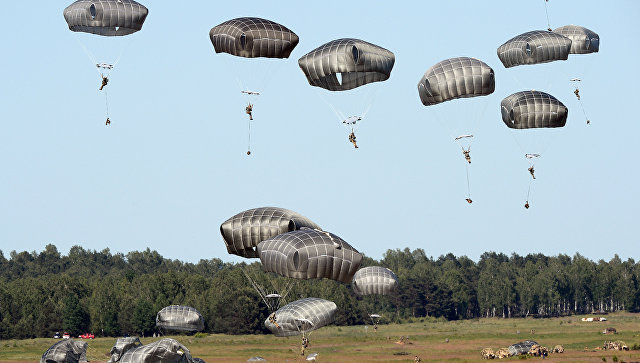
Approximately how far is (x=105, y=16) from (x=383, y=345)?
2359 inches

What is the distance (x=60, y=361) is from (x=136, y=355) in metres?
20.1

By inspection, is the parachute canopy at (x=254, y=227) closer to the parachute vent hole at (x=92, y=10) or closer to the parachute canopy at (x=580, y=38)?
the parachute vent hole at (x=92, y=10)

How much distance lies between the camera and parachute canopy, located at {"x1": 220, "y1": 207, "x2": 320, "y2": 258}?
65.0m

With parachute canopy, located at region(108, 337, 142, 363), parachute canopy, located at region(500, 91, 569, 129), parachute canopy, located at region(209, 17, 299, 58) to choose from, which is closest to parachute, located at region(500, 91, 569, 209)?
parachute canopy, located at region(500, 91, 569, 129)

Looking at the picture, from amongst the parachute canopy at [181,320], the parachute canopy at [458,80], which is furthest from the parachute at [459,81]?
the parachute canopy at [181,320]

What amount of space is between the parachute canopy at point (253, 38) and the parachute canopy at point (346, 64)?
1.80m

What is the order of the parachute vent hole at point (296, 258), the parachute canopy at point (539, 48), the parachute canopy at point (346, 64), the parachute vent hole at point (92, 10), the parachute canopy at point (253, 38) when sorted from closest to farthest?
the parachute vent hole at point (296, 258)
the parachute canopy at point (346, 64)
the parachute canopy at point (253, 38)
the parachute vent hole at point (92, 10)
the parachute canopy at point (539, 48)

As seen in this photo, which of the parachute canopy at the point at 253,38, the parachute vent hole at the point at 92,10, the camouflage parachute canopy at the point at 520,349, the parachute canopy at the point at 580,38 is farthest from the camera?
the camouflage parachute canopy at the point at 520,349

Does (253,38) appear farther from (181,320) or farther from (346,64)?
(181,320)

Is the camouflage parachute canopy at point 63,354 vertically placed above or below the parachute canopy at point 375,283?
below

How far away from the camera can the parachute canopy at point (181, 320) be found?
83.8 meters

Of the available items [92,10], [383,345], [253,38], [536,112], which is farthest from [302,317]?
[383,345]

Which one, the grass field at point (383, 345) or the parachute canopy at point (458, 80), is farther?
the grass field at point (383, 345)

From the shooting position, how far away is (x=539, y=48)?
2987 inches
